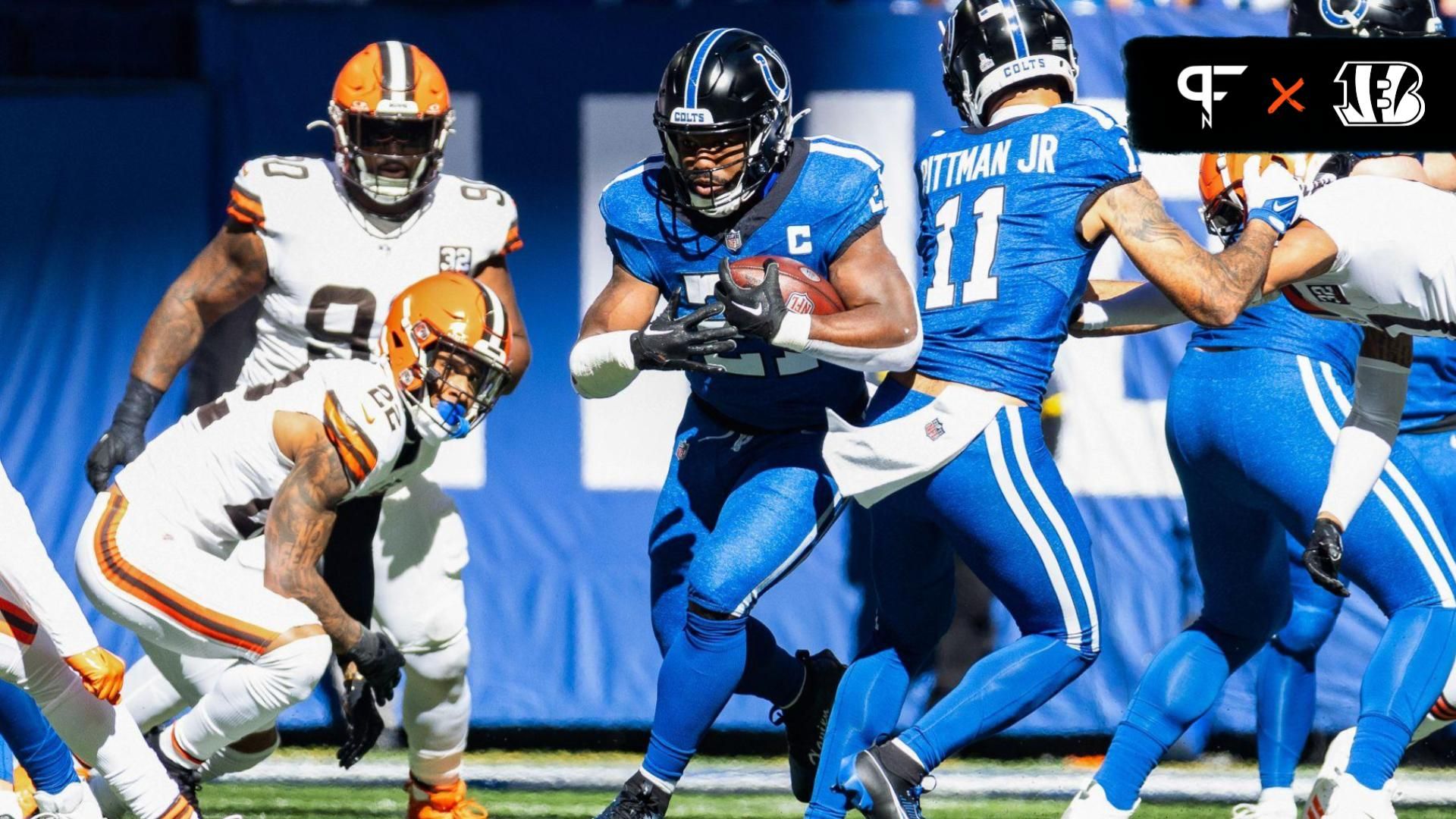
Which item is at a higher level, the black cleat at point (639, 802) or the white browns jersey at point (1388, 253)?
the white browns jersey at point (1388, 253)

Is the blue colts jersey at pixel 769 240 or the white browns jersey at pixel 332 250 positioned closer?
the blue colts jersey at pixel 769 240

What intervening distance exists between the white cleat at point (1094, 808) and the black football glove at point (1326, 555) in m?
0.61

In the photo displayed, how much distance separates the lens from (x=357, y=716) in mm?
4172

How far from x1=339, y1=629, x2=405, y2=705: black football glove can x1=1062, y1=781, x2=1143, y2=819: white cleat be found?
1.44 meters

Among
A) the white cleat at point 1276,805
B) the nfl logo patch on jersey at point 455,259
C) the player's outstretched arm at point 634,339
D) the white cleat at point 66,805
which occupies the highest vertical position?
the player's outstretched arm at point 634,339

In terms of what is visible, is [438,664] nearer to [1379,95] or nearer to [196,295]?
[196,295]

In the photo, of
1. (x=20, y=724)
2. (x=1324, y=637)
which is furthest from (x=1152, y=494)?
(x=20, y=724)

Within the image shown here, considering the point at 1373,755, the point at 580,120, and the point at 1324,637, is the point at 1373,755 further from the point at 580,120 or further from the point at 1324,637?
the point at 580,120

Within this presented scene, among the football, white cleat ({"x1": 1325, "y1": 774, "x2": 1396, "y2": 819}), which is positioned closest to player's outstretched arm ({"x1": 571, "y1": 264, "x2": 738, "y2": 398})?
the football

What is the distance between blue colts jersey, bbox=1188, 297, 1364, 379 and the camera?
165 inches

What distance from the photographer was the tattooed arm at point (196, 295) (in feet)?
→ 15.7

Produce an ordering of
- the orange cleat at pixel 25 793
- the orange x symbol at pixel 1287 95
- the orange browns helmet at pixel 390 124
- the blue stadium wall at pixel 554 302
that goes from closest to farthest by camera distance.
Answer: the orange x symbol at pixel 1287 95
the orange cleat at pixel 25 793
the orange browns helmet at pixel 390 124
the blue stadium wall at pixel 554 302

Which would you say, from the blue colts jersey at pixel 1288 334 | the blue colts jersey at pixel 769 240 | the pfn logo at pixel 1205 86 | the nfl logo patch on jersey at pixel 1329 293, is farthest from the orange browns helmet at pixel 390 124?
the nfl logo patch on jersey at pixel 1329 293

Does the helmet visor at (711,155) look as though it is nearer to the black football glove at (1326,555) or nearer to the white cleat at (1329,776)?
the black football glove at (1326,555)
